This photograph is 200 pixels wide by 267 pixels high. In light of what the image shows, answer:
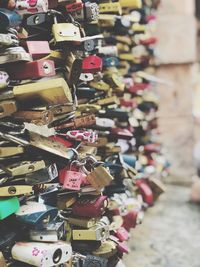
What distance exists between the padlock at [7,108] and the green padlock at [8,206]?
270 mm

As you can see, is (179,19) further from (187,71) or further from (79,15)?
(79,15)

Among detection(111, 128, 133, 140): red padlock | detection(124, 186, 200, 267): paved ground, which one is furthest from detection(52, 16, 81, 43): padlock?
detection(124, 186, 200, 267): paved ground

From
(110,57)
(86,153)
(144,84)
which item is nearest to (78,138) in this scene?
(86,153)

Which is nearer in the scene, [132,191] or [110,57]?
[110,57]

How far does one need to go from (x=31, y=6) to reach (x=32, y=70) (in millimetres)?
214

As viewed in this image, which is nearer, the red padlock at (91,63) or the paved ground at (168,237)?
the red padlock at (91,63)

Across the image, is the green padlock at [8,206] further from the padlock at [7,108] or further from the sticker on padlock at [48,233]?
the padlock at [7,108]

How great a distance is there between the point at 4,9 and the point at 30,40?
0.66 feet

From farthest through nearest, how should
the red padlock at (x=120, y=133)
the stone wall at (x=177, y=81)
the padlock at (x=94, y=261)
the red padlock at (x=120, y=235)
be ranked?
the stone wall at (x=177, y=81) < the red padlock at (x=120, y=133) < the red padlock at (x=120, y=235) < the padlock at (x=94, y=261)

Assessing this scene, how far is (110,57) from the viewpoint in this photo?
237 centimetres

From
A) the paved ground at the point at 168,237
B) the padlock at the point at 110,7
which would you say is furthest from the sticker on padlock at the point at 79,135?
the paved ground at the point at 168,237

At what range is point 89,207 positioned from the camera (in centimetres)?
190

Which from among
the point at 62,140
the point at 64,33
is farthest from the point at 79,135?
the point at 64,33

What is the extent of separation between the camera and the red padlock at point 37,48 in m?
1.71
